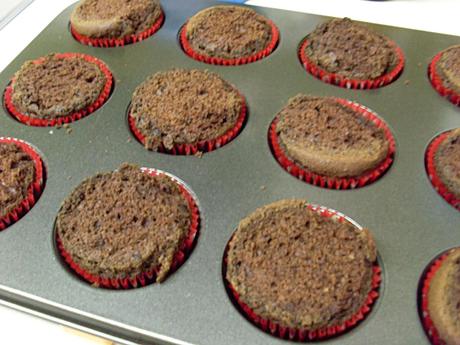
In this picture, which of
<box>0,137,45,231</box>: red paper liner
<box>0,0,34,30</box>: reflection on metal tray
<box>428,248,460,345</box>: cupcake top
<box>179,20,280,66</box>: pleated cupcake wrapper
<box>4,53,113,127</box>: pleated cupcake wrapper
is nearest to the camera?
<box>428,248,460,345</box>: cupcake top

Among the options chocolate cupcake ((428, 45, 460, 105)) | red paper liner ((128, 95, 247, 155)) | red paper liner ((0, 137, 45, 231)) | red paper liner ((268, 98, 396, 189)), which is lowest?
red paper liner ((268, 98, 396, 189))

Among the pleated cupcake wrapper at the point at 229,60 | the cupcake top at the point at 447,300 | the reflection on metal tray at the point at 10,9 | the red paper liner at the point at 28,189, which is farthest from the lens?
the reflection on metal tray at the point at 10,9

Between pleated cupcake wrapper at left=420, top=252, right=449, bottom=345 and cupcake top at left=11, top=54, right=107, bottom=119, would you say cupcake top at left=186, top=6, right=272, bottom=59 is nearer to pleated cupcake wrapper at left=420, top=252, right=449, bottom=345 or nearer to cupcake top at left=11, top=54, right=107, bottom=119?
cupcake top at left=11, top=54, right=107, bottom=119

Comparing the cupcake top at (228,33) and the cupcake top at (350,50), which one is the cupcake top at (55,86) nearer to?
the cupcake top at (228,33)

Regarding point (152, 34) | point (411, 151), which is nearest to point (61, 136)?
point (152, 34)

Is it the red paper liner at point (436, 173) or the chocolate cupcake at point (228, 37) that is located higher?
the chocolate cupcake at point (228, 37)

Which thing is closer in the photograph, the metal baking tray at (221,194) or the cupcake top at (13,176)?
the metal baking tray at (221,194)

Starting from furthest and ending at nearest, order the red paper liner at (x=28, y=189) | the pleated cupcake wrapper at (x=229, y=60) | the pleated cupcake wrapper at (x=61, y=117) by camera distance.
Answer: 1. the pleated cupcake wrapper at (x=229, y=60)
2. the pleated cupcake wrapper at (x=61, y=117)
3. the red paper liner at (x=28, y=189)

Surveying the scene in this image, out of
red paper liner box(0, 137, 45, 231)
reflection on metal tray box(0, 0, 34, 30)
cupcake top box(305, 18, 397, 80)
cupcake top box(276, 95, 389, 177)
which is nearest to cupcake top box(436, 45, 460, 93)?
cupcake top box(305, 18, 397, 80)

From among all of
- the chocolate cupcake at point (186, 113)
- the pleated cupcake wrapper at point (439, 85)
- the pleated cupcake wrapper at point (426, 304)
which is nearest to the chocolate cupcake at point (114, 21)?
the chocolate cupcake at point (186, 113)
